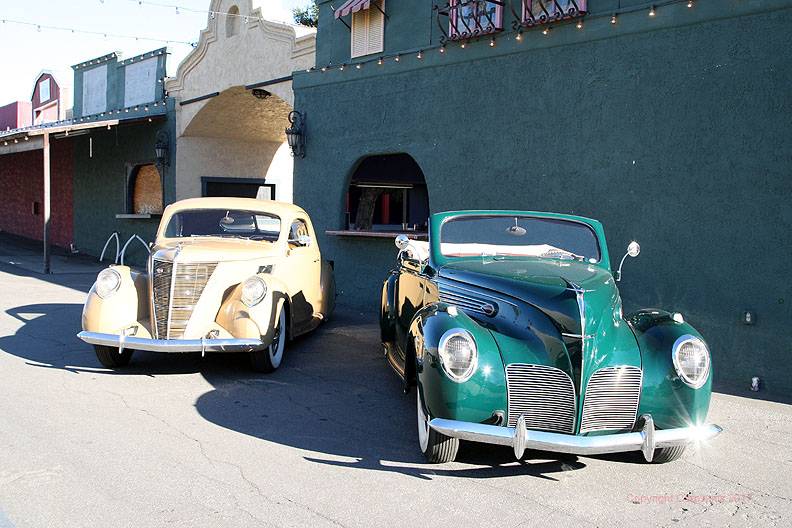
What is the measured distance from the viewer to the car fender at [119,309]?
6.51 m

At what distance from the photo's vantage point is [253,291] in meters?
6.64

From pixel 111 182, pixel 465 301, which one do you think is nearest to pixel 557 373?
pixel 465 301

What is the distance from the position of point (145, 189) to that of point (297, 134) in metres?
7.25

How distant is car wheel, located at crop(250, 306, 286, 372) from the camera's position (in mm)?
6855

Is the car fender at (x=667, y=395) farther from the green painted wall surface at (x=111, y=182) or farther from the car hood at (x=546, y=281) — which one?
the green painted wall surface at (x=111, y=182)

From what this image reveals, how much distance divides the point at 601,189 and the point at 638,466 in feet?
13.4

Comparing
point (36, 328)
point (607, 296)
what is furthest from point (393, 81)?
point (607, 296)

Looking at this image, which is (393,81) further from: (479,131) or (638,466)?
(638,466)

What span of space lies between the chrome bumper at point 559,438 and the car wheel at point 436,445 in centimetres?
26

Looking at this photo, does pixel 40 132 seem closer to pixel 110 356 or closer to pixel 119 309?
pixel 110 356

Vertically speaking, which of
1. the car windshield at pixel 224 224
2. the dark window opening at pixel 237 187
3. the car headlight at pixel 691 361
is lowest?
the car headlight at pixel 691 361

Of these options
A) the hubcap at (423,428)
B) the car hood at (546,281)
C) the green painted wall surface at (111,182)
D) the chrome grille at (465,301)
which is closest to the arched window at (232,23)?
the green painted wall surface at (111,182)

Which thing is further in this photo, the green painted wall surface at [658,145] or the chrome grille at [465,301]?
the green painted wall surface at [658,145]

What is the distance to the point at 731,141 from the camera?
7133 mm
